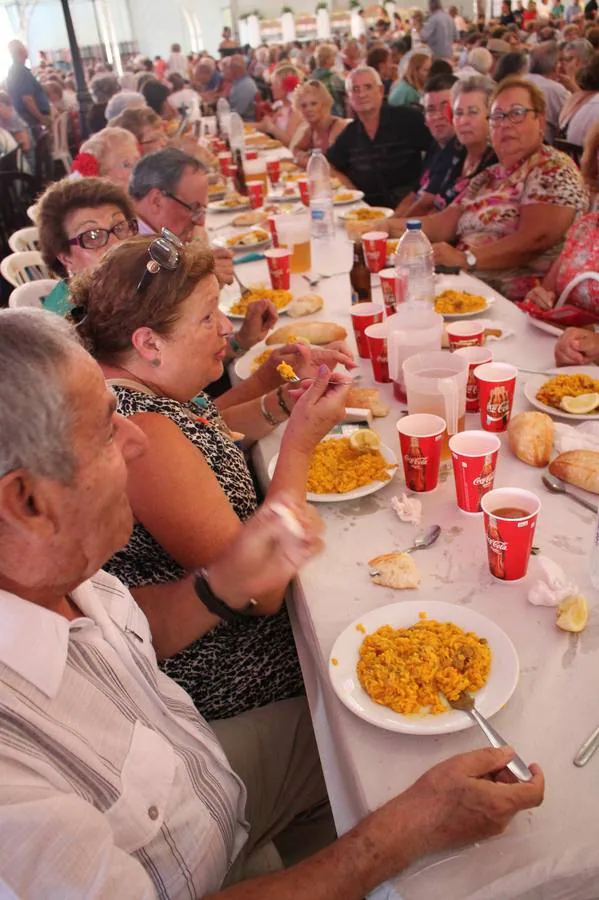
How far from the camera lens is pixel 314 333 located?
2578 mm

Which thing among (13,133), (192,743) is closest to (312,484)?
(192,743)

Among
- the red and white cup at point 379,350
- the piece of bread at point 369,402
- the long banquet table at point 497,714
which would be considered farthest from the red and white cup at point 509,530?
the red and white cup at point 379,350

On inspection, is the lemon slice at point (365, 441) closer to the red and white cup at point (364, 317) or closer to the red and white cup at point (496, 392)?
the red and white cup at point (496, 392)

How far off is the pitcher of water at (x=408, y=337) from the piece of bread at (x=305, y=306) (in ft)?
2.73

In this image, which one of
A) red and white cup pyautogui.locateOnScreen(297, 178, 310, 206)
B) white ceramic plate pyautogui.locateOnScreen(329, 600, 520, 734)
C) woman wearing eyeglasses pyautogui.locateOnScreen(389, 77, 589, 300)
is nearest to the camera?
white ceramic plate pyautogui.locateOnScreen(329, 600, 520, 734)

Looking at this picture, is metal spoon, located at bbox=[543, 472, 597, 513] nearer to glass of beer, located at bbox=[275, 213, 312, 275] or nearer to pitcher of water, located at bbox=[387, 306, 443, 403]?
pitcher of water, located at bbox=[387, 306, 443, 403]

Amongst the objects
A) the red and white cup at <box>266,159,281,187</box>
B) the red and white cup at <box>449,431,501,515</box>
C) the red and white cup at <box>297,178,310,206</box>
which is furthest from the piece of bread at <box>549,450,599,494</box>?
the red and white cup at <box>266,159,281,187</box>

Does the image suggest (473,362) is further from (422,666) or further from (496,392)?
(422,666)

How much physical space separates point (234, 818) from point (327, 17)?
1187 inches

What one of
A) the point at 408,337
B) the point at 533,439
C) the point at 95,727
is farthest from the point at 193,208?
the point at 95,727

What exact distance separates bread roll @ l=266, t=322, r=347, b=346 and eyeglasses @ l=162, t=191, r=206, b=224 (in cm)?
91

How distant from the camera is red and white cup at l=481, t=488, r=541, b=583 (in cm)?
126

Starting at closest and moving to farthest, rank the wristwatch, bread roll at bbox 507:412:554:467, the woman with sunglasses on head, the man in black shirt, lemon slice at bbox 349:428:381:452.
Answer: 1. the wristwatch
2. the woman with sunglasses on head
3. bread roll at bbox 507:412:554:467
4. lemon slice at bbox 349:428:381:452
5. the man in black shirt

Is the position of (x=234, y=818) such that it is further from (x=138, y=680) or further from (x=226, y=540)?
(x=226, y=540)
